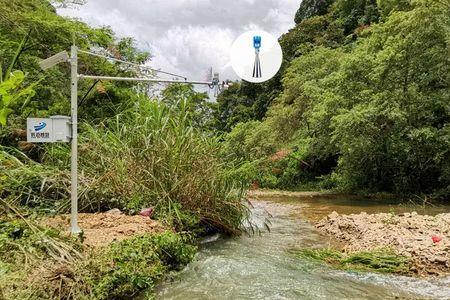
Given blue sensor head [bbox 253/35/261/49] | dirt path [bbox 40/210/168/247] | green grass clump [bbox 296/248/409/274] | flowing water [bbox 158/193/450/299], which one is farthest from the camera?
green grass clump [bbox 296/248/409/274]

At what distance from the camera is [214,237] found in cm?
693

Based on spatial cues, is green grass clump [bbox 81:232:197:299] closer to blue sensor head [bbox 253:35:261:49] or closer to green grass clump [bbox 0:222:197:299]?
green grass clump [bbox 0:222:197:299]

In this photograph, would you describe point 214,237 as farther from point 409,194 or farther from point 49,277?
point 409,194

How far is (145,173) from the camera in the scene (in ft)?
20.4

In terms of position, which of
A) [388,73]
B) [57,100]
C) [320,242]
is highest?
[388,73]

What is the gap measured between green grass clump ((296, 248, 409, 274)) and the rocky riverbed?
0.16m

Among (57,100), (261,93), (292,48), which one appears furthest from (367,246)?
(261,93)

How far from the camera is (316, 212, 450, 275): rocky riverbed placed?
572cm

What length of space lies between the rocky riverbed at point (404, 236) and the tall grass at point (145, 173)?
227cm

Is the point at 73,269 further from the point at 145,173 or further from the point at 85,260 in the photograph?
the point at 145,173

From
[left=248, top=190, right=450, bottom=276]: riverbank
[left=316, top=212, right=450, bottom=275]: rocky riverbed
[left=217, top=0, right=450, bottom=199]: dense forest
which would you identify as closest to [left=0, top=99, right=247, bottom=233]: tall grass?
[left=248, top=190, right=450, bottom=276]: riverbank

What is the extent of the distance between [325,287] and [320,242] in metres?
2.76

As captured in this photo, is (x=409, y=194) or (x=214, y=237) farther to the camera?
(x=409, y=194)

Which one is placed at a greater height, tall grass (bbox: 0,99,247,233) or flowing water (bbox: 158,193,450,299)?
tall grass (bbox: 0,99,247,233)
